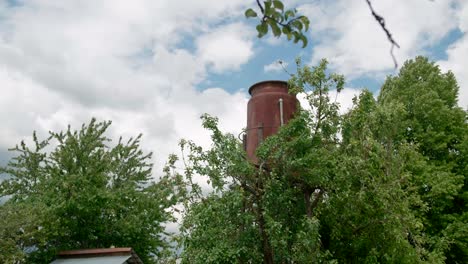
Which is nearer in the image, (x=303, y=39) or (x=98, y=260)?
(x=303, y=39)

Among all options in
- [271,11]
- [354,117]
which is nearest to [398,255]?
[354,117]

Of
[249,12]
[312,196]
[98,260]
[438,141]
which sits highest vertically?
[438,141]

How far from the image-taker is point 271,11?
1.77 meters

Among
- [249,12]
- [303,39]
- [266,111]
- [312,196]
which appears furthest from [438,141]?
[249,12]

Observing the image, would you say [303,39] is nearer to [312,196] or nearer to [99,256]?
[312,196]

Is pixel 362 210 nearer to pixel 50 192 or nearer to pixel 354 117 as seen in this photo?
pixel 354 117

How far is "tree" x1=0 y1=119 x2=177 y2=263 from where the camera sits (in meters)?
15.8

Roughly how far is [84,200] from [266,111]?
8477mm

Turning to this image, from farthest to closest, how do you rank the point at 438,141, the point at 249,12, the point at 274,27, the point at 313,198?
the point at 438,141, the point at 313,198, the point at 274,27, the point at 249,12

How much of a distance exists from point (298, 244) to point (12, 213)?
1027 cm

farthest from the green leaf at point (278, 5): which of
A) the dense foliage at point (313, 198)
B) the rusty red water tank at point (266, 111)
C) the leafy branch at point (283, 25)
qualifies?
the rusty red water tank at point (266, 111)

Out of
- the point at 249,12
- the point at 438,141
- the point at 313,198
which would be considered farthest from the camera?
the point at 438,141

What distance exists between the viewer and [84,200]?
1680 centimetres

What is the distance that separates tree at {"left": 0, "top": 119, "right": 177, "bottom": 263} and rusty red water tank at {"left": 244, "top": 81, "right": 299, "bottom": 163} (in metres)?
4.21
